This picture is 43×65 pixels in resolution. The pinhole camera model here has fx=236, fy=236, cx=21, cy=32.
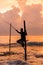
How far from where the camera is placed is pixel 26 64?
21.9 metres

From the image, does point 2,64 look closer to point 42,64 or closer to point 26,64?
point 26,64

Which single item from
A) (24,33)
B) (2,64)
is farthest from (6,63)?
(24,33)

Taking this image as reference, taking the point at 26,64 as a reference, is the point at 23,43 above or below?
above

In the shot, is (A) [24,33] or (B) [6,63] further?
(A) [24,33]

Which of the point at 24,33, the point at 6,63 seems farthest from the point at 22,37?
the point at 6,63

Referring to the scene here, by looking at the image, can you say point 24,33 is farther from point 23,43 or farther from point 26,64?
point 26,64

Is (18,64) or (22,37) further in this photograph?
(22,37)

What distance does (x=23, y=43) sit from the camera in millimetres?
25391

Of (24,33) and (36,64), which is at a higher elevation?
(24,33)

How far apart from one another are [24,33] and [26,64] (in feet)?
12.4

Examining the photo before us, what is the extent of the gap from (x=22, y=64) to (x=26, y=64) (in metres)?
0.37

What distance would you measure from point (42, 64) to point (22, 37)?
13.2 ft

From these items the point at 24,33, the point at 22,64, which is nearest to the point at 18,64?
the point at 22,64

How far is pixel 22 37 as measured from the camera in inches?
972
